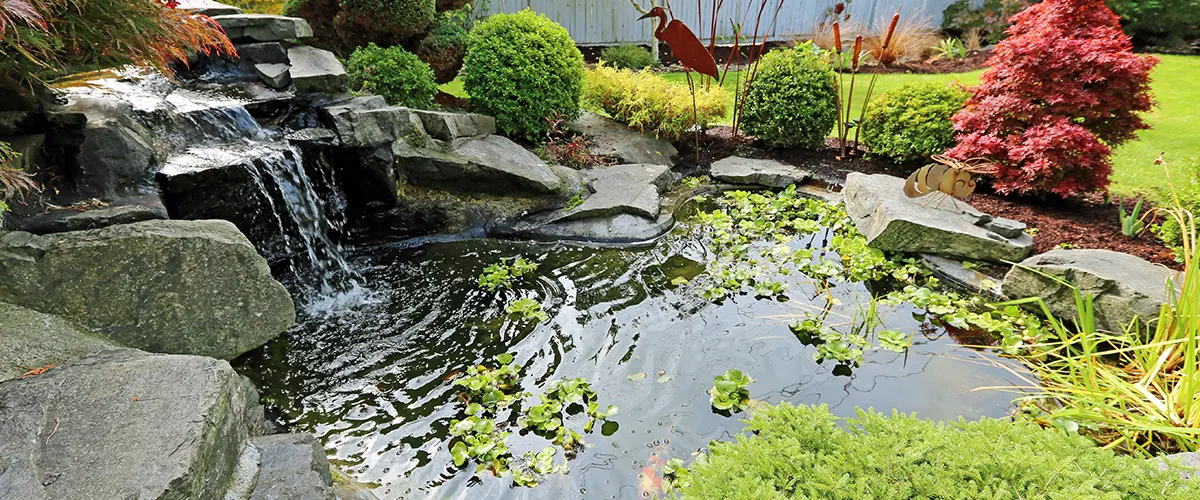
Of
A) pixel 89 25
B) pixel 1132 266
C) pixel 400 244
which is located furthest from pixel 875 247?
pixel 89 25

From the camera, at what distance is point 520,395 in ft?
10.4

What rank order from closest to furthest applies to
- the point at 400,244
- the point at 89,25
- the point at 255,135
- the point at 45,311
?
the point at 45,311 → the point at 89,25 → the point at 255,135 → the point at 400,244

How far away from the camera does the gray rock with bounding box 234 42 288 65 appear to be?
5.91 metres

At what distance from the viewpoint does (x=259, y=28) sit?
19.5 ft

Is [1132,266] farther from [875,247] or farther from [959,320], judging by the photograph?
[875,247]

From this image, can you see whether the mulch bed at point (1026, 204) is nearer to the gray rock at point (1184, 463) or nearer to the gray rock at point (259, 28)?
the gray rock at point (1184, 463)

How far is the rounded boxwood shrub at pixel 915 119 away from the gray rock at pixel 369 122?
5389 mm

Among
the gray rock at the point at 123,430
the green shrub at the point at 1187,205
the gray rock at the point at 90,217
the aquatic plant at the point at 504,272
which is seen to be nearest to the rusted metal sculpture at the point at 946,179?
the green shrub at the point at 1187,205

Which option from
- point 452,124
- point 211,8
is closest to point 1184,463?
point 452,124

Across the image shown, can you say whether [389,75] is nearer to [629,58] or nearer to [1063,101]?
[1063,101]

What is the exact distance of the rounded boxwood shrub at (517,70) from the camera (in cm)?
651

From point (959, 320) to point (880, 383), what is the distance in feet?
3.57

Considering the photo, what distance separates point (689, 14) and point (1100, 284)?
1290 centimetres

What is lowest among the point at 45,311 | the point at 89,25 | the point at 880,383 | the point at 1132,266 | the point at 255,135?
the point at 880,383
